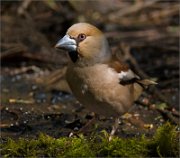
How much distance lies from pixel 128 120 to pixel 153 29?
401 centimetres

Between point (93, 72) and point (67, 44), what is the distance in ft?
1.04

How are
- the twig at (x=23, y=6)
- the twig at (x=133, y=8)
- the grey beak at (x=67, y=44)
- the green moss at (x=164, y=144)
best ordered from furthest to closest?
the twig at (x=133, y=8), the twig at (x=23, y=6), the grey beak at (x=67, y=44), the green moss at (x=164, y=144)

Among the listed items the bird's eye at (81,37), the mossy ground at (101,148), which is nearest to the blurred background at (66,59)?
the bird's eye at (81,37)

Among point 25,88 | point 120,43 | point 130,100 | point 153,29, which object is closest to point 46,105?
point 25,88

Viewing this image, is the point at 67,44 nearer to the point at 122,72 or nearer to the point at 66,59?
the point at 122,72

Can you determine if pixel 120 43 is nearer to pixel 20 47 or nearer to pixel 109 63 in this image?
pixel 20 47

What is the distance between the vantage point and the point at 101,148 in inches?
139

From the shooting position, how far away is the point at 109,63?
4730 millimetres

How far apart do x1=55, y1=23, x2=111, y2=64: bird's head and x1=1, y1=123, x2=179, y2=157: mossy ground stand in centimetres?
108

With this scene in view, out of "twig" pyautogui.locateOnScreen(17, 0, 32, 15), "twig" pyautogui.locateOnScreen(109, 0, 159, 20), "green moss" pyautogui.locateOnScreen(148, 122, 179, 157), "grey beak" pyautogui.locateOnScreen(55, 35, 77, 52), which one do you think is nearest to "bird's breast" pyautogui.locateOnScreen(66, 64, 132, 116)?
"grey beak" pyautogui.locateOnScreen(55, 35, 77, 52)

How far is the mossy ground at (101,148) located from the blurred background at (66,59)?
1.01 meters

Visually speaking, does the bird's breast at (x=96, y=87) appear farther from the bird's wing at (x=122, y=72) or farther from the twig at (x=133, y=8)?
the twig at (x=133, y=8)

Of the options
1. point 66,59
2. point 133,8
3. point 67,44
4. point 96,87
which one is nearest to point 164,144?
point 96,87

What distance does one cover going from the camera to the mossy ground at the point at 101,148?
11.3 ft
